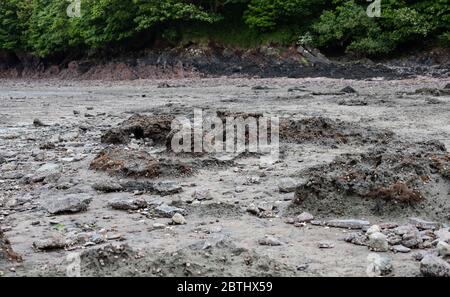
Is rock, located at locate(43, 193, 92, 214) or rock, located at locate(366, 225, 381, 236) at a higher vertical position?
rock, located at locate(366, 225, 381, 236)

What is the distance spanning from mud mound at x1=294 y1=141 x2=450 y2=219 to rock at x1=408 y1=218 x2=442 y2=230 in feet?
0.72

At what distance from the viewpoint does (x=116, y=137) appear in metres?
8.68

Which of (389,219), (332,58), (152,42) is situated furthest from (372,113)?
(152,42)

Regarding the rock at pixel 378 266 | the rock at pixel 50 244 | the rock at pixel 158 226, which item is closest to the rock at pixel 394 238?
the rock at pixel 378 266

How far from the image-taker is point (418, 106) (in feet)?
42.4

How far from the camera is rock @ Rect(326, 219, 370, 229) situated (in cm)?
458

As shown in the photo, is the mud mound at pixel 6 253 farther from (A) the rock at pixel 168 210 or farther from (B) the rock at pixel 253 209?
(B) the rock at pixel 253 209

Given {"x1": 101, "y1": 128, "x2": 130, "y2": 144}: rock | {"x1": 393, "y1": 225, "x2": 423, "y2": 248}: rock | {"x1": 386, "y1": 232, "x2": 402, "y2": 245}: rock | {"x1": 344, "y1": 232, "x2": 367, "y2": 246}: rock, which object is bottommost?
{"x1": 344, "y1": 232, "x2": 367, "y2": 246}: rock

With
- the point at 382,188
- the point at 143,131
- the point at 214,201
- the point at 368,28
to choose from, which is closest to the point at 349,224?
the point at 382,188

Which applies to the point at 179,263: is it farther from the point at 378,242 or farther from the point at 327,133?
the point at 327,133

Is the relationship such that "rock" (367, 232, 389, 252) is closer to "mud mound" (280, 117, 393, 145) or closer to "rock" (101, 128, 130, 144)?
"mud mound" (280, 117, 393, 145)

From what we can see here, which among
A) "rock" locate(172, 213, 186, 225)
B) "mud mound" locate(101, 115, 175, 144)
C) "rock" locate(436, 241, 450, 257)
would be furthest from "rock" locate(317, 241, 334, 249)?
"mud mound" locate(101, 115, 175, 144)

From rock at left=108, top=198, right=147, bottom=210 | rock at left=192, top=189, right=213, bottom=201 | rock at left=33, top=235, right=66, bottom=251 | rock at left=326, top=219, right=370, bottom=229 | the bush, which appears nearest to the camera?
rock at left=33, top=235, right=66, bottom=251
